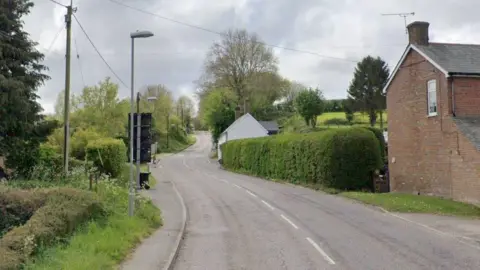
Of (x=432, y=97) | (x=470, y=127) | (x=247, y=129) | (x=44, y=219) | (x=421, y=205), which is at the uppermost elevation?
(x=247, y=129)

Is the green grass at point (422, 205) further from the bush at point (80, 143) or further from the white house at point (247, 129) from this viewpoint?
the white house at point (247, 129)

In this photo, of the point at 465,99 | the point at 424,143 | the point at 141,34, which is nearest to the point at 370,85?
the point at 424,143

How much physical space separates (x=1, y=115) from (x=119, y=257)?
14131 millimetres

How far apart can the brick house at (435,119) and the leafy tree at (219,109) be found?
54.8 meters

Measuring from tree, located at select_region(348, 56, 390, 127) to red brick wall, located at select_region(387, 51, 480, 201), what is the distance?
141 feet

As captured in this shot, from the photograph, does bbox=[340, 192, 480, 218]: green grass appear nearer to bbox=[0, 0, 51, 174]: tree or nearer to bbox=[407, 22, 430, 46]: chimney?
bbox=[407, 22, 430, 46]: chimney

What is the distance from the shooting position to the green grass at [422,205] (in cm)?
1942

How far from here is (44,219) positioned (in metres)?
10.5

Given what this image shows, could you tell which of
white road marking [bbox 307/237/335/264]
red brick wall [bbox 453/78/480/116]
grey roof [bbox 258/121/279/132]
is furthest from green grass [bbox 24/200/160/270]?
grey roof [bbox 258/121/279/132]

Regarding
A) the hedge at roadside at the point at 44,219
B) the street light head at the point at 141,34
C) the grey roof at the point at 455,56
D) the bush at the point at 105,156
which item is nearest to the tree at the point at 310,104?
the grey roof at the point at 455,56

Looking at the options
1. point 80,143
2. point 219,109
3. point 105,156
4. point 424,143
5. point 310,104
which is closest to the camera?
point 424,143

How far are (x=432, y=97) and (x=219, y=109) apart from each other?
62.4 m

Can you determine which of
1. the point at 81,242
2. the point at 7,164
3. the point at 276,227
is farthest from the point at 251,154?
the point at 81,242

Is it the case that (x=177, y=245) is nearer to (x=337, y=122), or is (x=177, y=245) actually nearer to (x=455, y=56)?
(x=455, y=56)
